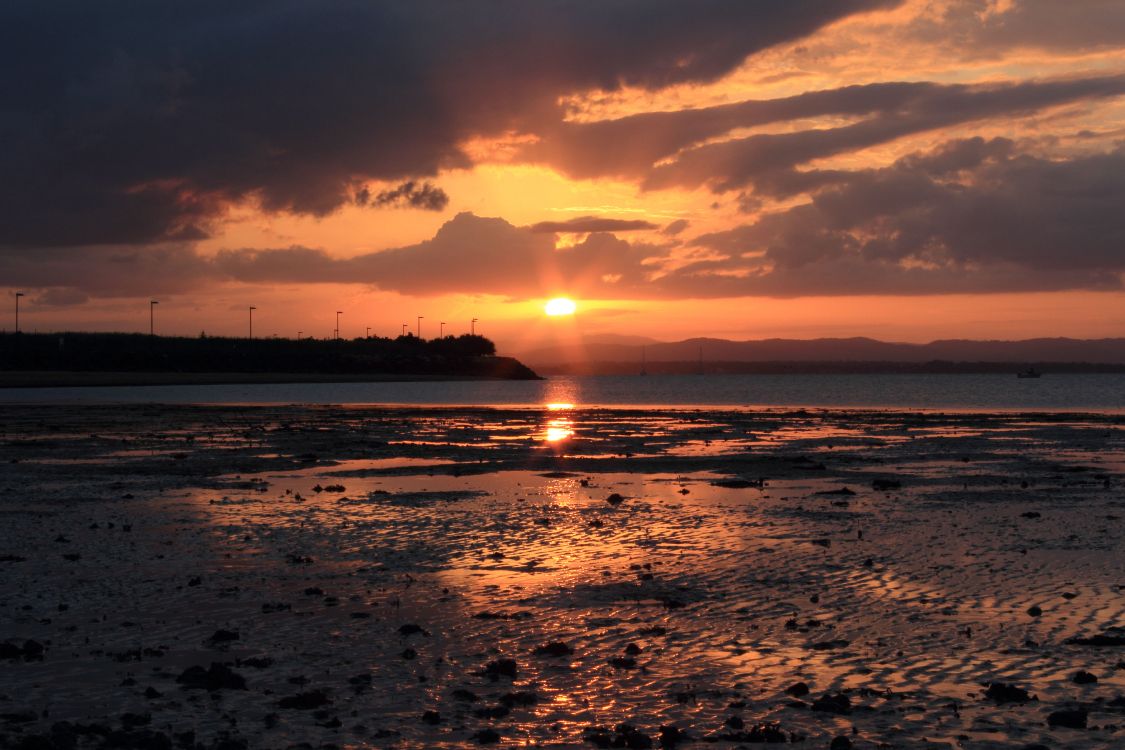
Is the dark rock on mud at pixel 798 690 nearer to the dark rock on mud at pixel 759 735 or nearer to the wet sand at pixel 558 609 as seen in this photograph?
the wet sand at pixel 558 609

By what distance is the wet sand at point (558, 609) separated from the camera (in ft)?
34.9

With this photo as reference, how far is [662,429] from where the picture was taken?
6550 centimetres

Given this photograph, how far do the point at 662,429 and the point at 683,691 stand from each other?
5410 cm

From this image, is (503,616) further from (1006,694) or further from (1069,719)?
(1069,719)

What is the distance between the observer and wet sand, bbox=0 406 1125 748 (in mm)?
10641

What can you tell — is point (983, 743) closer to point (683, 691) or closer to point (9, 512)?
point (683, 691)

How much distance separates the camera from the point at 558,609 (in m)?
15.7

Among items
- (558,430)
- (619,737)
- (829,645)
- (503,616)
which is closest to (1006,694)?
(829,645)

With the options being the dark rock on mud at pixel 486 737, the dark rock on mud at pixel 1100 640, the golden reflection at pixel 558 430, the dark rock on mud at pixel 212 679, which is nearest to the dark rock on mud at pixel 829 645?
the dark rock on mud at pixel 1100 640

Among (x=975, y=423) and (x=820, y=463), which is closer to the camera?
(x=820, y=463)

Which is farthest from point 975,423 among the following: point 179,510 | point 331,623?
point 331,623

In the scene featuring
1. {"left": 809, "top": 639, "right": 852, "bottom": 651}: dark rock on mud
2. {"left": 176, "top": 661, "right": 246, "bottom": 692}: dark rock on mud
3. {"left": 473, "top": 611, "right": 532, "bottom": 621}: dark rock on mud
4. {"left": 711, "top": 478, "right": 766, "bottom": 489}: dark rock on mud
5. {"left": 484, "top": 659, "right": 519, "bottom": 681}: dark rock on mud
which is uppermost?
{"left": 176, "top": 661, "right": 246, "bottom": 692}: dark rock on mud

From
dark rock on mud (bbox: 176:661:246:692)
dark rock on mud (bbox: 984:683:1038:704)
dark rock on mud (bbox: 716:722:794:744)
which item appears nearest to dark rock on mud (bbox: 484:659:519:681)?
dark rock on mud (bbox: 176:661:246:692)

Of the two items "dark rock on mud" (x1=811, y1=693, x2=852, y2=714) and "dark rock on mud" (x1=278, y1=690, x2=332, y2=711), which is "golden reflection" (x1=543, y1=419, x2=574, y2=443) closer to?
"dark rock on mud" (x1=278, y1=690, x2=332, y2=711)
